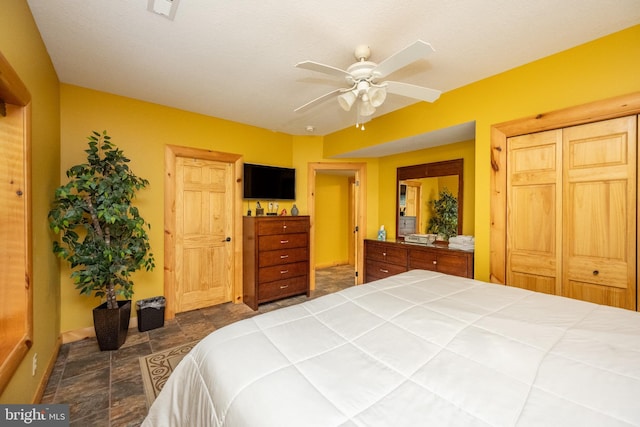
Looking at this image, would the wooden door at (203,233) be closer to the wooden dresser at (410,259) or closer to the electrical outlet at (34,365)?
the electrical outlet at (34,365)

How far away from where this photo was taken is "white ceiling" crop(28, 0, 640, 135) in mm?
1544

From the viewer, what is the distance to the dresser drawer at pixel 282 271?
340 cm

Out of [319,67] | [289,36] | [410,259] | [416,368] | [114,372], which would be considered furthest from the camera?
[410,259]

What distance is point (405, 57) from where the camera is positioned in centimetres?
142

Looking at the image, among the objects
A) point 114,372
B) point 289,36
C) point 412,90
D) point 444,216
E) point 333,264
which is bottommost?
point 114,372

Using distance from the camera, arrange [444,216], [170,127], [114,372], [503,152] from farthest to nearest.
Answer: [444,216] < [170,127] < [503,152] < [114,372]

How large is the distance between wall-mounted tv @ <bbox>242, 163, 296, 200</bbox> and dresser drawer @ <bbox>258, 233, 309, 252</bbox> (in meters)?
0.63

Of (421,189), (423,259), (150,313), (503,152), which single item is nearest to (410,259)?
(423,259)

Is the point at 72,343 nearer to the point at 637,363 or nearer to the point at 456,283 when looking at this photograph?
the point at 456,283

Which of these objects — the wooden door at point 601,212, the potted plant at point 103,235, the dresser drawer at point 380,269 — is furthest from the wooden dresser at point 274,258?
the wooden door at point 601,212

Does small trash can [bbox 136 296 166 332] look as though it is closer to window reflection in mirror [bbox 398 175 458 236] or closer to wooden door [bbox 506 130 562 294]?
window reflection in mirror [bbox 398 175 458 236]

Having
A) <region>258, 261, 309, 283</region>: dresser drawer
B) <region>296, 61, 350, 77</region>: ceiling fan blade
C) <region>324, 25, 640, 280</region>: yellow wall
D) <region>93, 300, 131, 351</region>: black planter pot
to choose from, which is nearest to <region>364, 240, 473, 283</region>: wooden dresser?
<region>324, 25, 640, 280</region>: yellow wall

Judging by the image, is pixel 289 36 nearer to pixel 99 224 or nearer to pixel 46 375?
pixel 99 224

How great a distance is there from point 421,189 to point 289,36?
2772mm
